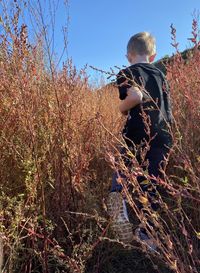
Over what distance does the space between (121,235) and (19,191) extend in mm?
535

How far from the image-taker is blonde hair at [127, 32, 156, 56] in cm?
238

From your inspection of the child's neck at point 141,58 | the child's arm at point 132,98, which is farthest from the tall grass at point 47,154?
the child's neck at point 141,58

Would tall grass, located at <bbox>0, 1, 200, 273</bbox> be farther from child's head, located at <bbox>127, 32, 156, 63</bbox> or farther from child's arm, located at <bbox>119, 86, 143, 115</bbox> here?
child's head, located at <bbox>127, 32, 156, 63</bbox>

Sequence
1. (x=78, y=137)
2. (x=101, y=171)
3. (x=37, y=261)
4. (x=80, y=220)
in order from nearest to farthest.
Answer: (x=37, y=261) → (x=80, y=220) → (x=78, y=137) → (x=101, y=171)

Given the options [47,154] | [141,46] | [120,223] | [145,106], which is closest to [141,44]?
[141,46]

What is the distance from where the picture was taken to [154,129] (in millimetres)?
2217

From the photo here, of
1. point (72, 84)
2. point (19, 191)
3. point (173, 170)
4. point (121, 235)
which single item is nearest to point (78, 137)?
point (72, 84)

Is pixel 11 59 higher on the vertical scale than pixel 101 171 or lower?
higher

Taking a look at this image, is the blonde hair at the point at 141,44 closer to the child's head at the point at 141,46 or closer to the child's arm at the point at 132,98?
the child's head at the point at 141,46

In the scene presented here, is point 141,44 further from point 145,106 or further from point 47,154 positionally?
point 47,154

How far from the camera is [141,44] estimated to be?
237 centimetres

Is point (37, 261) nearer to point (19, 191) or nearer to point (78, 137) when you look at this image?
point (19, 191)

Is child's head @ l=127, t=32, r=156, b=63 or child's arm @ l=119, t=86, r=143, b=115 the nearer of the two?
child's arm @ l=119, t=86, r=143, b=115

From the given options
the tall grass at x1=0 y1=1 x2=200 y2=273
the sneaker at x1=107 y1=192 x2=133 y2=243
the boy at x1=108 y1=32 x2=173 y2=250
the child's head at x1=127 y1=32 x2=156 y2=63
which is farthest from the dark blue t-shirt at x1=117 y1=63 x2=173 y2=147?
the sneaker at x1=107 y1=192 x2=133 y2=243
